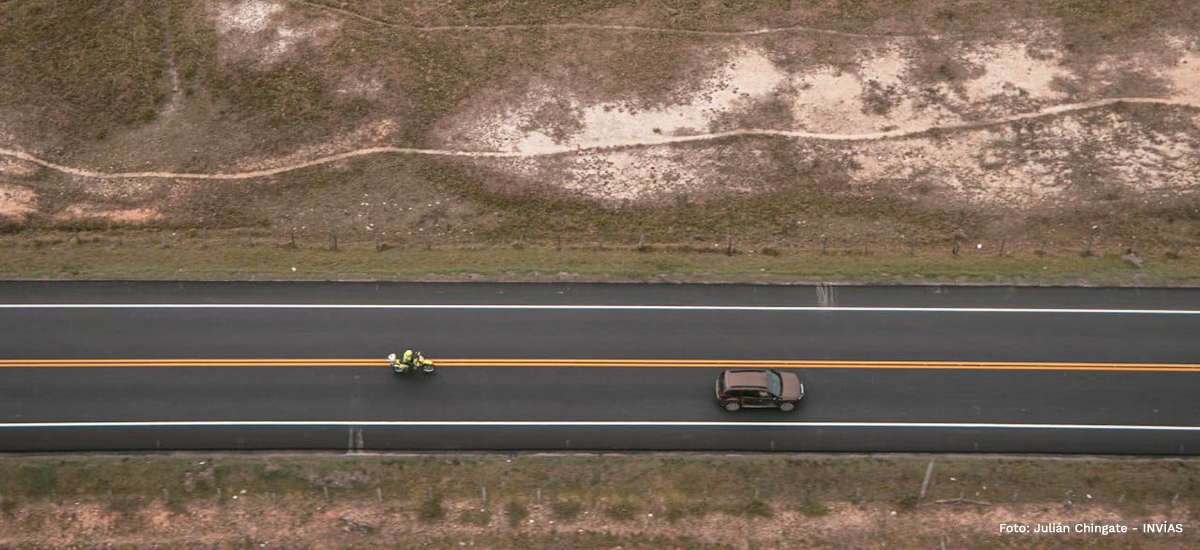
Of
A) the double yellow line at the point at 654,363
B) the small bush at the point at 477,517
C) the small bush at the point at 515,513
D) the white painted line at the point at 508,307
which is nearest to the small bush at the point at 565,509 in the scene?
the small bush at the point at 515,513

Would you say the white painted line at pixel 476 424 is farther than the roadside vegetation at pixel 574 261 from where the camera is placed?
No

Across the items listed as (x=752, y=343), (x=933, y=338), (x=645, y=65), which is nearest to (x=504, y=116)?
(x=645, y=65)

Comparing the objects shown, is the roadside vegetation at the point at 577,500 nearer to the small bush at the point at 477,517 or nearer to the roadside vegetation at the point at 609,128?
the small bush at the point at 477,517

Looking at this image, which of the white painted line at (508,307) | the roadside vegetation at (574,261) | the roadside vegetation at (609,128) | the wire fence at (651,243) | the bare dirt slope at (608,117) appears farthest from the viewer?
the bare dirt slope at (608,117)

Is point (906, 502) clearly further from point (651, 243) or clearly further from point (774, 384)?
point (651, 243)

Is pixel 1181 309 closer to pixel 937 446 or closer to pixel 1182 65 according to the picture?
pixel 937 446

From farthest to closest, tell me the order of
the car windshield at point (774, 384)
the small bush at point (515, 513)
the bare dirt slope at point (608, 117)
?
the bare dirt slope at point (608, 117)
the car windshield at point (774, 384)
the small bush at point (515, 513)

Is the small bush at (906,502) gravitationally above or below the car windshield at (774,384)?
below

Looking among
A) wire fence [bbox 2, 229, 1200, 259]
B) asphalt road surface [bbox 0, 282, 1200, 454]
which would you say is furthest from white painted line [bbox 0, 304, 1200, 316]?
wire fence [bbox 2, 229, 1200, 259]
